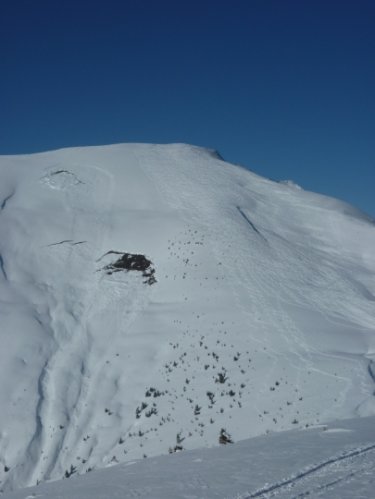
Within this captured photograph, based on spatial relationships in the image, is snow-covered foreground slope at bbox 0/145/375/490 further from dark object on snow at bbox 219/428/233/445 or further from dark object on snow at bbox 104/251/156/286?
dark object on snow at bbox 219/428/233/445

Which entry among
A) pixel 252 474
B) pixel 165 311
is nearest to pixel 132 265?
pixel 165 311

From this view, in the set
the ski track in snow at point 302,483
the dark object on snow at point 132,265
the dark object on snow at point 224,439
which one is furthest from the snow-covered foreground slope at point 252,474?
the dark object on snow at point 132,265

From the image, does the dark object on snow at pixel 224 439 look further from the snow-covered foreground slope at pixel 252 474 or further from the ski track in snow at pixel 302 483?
the ski track in snow at pixel 302 483

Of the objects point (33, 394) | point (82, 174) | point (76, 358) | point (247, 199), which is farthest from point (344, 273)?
point (82, 174)

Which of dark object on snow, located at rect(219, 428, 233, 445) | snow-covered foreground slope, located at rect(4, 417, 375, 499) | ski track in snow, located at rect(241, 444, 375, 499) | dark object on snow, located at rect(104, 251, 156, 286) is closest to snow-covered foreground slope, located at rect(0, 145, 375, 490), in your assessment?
dark object on snow, located at rect(104, 251, 156, 286)

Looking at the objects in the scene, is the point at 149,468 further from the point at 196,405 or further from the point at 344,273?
the point at 344,273

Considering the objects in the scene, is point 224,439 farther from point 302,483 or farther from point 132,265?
point 132,265
